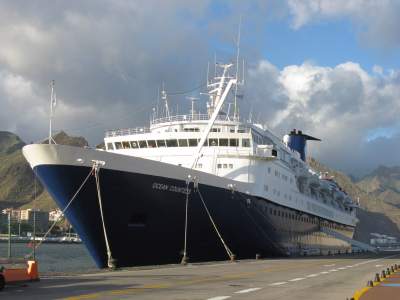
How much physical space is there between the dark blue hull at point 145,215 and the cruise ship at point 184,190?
0.16 ft

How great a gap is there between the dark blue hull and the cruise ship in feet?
0.16

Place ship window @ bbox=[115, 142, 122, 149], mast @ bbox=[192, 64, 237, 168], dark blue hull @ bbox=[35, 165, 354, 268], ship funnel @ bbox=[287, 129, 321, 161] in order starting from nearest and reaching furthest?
dark blue hull @ bbox=[35, 165, 354, 268]
mast @ bbox=[192, 64, 237, 168]
ship window @ bbox=[115, 142, 122, 149]
ship funnel @ bbox=[287, 129, 321, 161]

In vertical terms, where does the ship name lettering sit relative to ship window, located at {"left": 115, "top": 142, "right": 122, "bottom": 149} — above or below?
below

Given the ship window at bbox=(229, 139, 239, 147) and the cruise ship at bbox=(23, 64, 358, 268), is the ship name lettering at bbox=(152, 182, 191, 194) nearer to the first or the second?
the cruise ship at bbox=(23, 64, 358, 268)

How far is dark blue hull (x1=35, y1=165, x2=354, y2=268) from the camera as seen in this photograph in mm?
25219

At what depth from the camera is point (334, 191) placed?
6606cm

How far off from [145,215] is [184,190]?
274 cm

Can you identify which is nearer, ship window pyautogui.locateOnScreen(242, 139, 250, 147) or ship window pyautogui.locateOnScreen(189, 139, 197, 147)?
ship window pyautogui.locateOnScreen(189, 139, 197, 147)

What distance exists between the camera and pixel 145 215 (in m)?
26.6

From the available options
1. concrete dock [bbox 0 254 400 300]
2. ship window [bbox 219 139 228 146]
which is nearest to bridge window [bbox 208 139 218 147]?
ship window [bbox 219 139 228 146]

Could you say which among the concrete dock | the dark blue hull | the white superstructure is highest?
the white superstructure

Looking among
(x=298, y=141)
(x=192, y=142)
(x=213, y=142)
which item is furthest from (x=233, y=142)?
(x=298, y=141)

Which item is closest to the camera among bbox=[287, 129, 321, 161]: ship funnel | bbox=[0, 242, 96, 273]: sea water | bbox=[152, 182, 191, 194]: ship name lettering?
bbox=[152, 182, 191, 194]: ship name lettering

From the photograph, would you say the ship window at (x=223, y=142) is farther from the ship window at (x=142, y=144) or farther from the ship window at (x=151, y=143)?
the ship window at (x=142, y=144)
